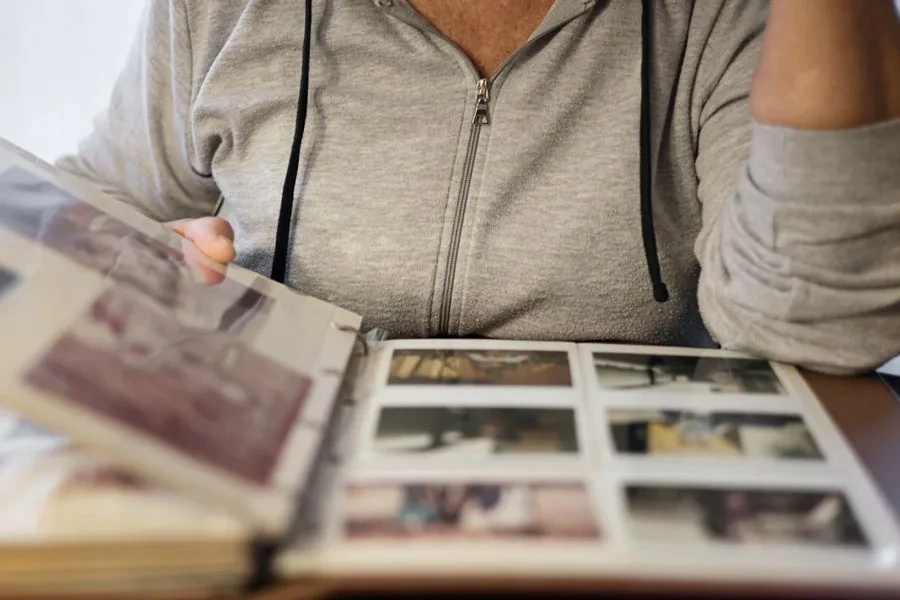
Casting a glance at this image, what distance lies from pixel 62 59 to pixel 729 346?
0.91 metres

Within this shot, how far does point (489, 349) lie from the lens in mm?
596

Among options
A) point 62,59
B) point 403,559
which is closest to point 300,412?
point 403,559

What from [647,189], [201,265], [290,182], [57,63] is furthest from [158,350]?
[57,63]

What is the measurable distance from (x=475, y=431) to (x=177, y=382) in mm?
161

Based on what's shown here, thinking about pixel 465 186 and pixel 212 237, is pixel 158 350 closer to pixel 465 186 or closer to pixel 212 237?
pixel 212 237

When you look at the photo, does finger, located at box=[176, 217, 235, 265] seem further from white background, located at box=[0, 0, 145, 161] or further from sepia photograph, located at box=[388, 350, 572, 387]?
white background, located at box=[0, 0, 145, 161]

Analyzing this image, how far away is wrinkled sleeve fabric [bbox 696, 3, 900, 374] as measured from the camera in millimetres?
543

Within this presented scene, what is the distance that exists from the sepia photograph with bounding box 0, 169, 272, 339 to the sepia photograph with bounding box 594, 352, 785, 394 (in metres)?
0.23

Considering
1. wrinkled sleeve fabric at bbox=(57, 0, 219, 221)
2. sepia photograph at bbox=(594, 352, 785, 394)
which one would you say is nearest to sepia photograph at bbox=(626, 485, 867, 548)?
sepia photograph at bbox=(594, 352, 785, 394)

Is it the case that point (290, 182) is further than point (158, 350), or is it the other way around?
point (290, 182)

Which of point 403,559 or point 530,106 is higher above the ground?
point 530,106

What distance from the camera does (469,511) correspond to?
1.32 ft

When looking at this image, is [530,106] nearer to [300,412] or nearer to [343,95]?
[343,95]

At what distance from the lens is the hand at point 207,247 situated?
58 centimetres
